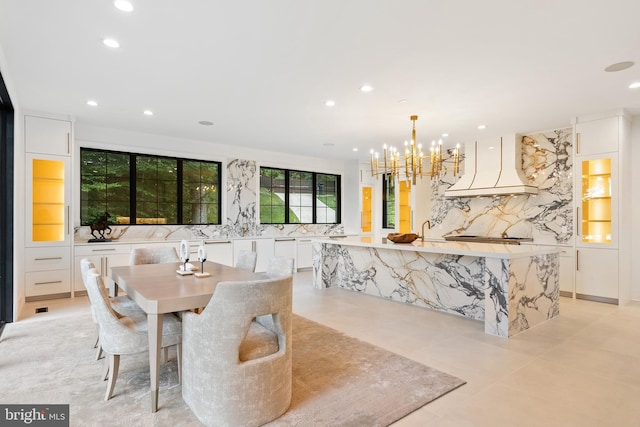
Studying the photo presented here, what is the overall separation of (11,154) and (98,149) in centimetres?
181

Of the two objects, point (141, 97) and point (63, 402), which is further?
point (141, 97)

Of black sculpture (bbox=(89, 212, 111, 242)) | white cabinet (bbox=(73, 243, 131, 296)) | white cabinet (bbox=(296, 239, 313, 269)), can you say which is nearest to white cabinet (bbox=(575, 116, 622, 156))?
white cabinet (bbox=(296, 239, 313, 269))

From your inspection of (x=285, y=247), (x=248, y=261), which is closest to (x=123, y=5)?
(x=248, y=261)

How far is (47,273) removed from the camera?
488 centimetres

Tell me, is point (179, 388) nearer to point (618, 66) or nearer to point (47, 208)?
point (47, 208)

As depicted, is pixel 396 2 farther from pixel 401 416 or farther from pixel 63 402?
pixel 63 402

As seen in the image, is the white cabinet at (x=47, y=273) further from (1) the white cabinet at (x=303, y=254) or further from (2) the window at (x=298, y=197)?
(1) the white cabinet at (x=303, y=254)

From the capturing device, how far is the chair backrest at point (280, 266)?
2891mm

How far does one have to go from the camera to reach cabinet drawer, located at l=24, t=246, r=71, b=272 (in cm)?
478

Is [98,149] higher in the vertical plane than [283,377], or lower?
higher

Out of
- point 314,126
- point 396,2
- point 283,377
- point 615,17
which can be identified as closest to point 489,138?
point 314,126

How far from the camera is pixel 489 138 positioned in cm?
616

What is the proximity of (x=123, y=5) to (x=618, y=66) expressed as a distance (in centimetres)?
419

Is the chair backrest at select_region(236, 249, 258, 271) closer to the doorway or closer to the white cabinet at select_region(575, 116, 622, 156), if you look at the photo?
the doorway
